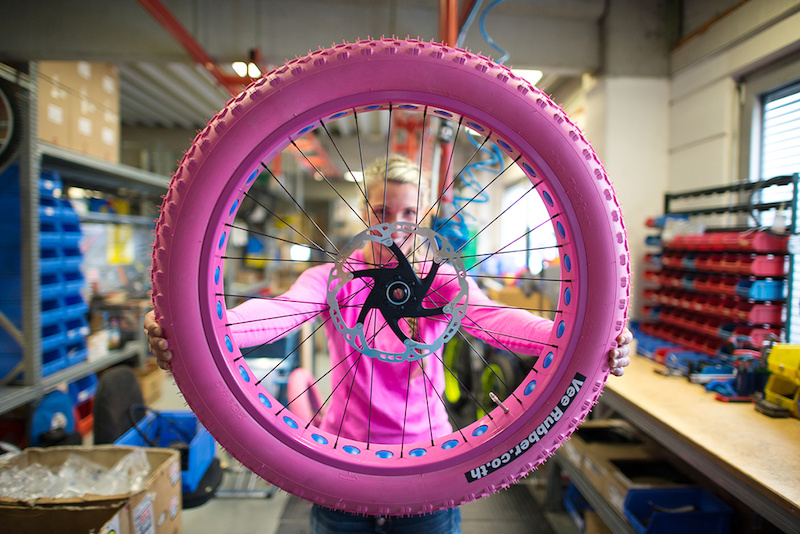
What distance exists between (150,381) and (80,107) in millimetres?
2320

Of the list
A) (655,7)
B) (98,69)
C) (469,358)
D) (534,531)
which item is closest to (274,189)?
(98,69)

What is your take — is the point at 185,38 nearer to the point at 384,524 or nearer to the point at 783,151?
the point at 384,524

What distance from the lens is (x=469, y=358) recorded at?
11.3ft

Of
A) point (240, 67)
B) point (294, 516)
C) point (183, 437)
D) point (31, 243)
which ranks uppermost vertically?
point (240, 67)

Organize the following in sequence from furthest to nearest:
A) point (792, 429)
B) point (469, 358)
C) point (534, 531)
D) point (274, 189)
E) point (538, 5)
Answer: point (274, 189), point (469, 358), point (538, 5), point (534, 531), point (792, 429)

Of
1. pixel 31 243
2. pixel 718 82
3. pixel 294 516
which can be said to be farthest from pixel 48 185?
pixel 718 82

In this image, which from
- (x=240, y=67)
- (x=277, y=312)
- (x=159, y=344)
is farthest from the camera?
(x=240, y=67)

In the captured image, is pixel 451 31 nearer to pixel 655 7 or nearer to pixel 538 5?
pixel 538 5

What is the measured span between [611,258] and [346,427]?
667 mm

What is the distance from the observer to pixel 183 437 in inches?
80.0

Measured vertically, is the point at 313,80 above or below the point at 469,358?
above

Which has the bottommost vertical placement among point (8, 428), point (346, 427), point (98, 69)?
point (8, 428)

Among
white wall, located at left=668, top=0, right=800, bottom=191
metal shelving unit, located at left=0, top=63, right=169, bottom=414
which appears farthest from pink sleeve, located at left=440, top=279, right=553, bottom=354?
metal shelving unit, located at left=0, top=63, right=169, bottom=414

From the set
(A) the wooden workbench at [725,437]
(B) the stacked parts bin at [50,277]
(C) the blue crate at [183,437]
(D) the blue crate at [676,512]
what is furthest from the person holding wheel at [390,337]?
(B) the stacked parts bin at [50,277]
